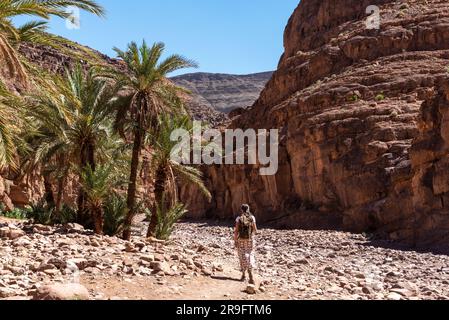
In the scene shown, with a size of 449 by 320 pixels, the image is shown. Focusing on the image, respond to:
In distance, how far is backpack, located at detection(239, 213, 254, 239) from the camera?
8789 mm

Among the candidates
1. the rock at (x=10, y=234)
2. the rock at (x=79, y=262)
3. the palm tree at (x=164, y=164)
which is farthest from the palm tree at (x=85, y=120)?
the rock at (x=79, y=262)

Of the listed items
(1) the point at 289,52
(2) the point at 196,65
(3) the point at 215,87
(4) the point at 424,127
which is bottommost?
(4) the point at 424,127

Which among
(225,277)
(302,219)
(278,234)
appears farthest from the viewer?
(302,219)

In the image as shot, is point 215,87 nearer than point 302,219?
No

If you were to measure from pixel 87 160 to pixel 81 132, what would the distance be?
1.01 m

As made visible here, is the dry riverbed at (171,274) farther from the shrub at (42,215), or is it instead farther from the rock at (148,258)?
the shrub at (42,215)

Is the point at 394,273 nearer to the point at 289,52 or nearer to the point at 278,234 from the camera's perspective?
the point at 278,234

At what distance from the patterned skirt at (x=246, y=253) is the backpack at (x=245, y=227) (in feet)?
0.30

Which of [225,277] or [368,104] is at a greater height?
[368,104]

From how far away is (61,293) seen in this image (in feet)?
20.3

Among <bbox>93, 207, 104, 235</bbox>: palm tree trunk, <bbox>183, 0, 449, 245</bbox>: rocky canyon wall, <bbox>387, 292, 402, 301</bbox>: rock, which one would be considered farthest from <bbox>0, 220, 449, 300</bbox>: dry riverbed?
<bbox>183, 0, 449, 245</bbox>: rocky canyon wall

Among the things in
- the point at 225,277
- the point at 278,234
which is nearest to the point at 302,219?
the point at 278,234

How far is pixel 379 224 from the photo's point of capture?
22156 millimetres
